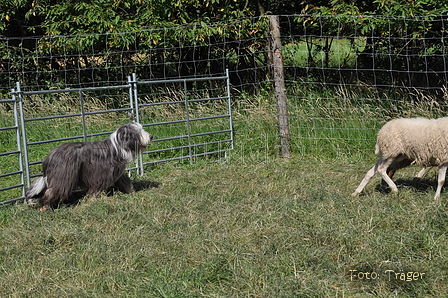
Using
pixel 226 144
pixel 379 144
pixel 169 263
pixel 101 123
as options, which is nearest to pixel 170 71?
pixel 101 123

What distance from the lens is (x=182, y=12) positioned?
11.4m

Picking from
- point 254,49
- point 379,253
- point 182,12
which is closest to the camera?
point 379,253

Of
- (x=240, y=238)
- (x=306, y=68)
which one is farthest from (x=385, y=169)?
(x=306, y=68)

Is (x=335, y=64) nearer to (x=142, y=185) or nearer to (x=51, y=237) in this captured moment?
(x=142, y=185)

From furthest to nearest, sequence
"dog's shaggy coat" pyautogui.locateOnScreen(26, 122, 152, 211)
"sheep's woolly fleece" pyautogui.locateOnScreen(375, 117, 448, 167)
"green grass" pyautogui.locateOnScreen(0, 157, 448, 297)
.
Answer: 1. "dog's shaggy coat" pyautogui.locateOnScreen(26, 122, 152, 211)
2. "sheep's woolly fleece" pyautogui.locateOnScreen(375, 117, 448, 167)
3. "green grass" pyautogui.locateOnScreen(0, 157, 448, 297)

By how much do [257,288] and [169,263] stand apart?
3.03 feet

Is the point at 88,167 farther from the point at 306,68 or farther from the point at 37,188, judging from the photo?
the point at 306,68

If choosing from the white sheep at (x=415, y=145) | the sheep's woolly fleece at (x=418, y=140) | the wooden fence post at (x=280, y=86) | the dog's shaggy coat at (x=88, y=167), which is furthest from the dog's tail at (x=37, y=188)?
the sheep's woolly fleece at (x=418, y=140)

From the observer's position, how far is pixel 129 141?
270 inches

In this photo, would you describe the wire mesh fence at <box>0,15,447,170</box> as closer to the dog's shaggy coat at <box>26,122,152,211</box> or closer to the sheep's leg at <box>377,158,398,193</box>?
the sheep's leg at <box>377,158,398,193</box>

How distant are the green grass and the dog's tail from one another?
242 millimetres

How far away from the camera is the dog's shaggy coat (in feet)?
21.0

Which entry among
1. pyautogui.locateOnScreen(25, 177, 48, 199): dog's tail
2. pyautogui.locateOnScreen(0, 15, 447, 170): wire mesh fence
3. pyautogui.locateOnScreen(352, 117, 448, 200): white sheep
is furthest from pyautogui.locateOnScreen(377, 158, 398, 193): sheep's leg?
pyautogui.locateOnScreen(25, 177, 48, 199): dog's tail

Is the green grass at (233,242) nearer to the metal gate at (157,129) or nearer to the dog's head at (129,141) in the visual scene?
the dog's head at (129,141)
